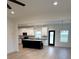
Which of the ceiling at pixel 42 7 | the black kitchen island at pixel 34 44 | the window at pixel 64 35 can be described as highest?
the ceiling at pixel 42 7

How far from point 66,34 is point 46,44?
2733 mm

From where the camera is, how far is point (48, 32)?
1252 centimetres

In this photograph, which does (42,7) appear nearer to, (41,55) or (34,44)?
(41,55)

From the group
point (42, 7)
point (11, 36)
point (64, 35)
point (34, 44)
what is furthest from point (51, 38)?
point (42, 7)

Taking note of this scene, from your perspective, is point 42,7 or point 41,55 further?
point 41,55

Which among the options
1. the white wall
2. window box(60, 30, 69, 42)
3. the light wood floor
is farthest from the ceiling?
window box(60, 30, 69, 42)

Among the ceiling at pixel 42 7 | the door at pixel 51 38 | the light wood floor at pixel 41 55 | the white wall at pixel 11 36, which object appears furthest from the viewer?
the door at pixel 51 38

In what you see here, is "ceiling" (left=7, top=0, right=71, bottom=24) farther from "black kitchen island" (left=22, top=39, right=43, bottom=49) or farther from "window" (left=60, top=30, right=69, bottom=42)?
"window" (left=60, top=30, right=69, bottom=42)

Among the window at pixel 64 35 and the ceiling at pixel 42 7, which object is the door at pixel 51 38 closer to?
the window at pixel 64 35

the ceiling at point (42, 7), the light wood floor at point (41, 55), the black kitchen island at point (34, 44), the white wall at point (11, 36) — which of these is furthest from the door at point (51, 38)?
the ceiling at point (42, 7)

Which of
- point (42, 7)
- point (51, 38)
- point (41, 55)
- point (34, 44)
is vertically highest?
point (42, 7)

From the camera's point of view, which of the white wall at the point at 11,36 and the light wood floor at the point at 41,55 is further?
the white wall at the point at 11,36
